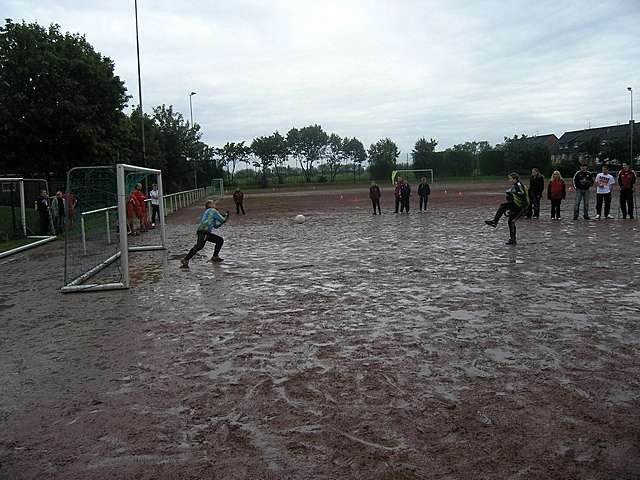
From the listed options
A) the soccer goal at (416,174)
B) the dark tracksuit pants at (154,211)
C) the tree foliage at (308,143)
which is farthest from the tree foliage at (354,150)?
the dark tracksuit pants at (154,211)

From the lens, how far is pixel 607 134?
10306 cm

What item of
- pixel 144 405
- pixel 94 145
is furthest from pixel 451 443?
pixel 94 145

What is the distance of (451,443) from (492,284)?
558 cm

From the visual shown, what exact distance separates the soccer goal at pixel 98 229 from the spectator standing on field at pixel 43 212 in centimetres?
531

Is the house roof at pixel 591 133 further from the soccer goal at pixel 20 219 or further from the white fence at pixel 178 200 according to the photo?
the soccer goal at pixel 20 219

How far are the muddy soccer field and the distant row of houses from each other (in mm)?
51711

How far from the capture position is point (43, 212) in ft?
67.5

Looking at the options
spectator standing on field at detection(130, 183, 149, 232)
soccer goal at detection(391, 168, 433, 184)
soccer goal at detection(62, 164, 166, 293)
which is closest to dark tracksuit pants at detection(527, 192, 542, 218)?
soccer goal at detection(62, 164, 166, 293)

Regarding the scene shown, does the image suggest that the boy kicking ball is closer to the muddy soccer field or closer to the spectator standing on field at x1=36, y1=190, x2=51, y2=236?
the muddy soccer field

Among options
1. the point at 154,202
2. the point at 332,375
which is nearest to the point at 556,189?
the point at 154,202

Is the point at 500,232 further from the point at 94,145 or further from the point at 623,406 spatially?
the point at 94,145

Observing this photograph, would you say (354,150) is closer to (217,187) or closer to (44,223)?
(217,187)

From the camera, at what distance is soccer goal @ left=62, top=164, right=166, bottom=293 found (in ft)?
35.3

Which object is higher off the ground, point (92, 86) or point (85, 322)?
point (92, 86)
